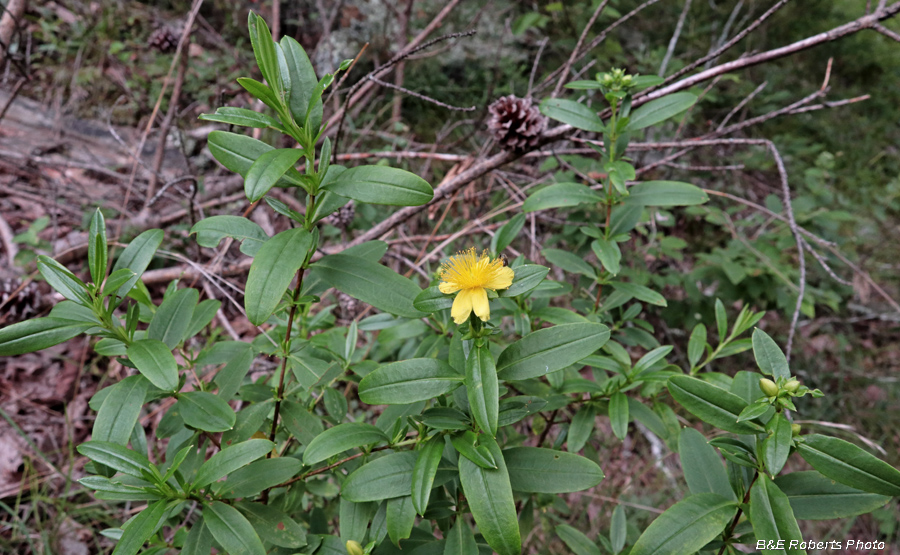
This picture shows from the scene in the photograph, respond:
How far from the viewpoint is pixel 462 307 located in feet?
2.41

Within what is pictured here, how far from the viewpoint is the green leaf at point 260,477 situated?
845mm

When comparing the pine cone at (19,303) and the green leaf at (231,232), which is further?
the pine cone at (19,303)

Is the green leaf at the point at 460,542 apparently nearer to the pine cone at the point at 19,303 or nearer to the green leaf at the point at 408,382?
the green leaf at the point at 408,382

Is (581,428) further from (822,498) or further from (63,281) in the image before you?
(63,281)

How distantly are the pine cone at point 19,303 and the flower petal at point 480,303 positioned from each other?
6.89ft

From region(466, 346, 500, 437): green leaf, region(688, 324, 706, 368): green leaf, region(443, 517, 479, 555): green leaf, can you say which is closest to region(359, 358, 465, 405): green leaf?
region(466, 346, 500, 437): green leaf

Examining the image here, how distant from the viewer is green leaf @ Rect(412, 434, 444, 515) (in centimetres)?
70

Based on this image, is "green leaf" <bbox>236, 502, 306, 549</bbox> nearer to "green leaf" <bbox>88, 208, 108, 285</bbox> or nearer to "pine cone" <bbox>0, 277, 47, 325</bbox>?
"green leaf" <bbox>88, 208, 108, 285</bbox>

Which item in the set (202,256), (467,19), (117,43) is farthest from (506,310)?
(117,43)

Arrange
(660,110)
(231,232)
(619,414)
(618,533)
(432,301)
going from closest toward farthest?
(432,301) < (231,232) < (619,414) < (618,533) < (660,110)

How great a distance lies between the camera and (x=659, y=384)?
1.09 metres

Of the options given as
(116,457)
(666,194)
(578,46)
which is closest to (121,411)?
(116,457)

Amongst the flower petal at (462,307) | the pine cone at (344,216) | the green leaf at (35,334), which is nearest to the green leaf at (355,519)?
the flower petal at (462,307)

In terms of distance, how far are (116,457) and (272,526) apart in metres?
0.28
